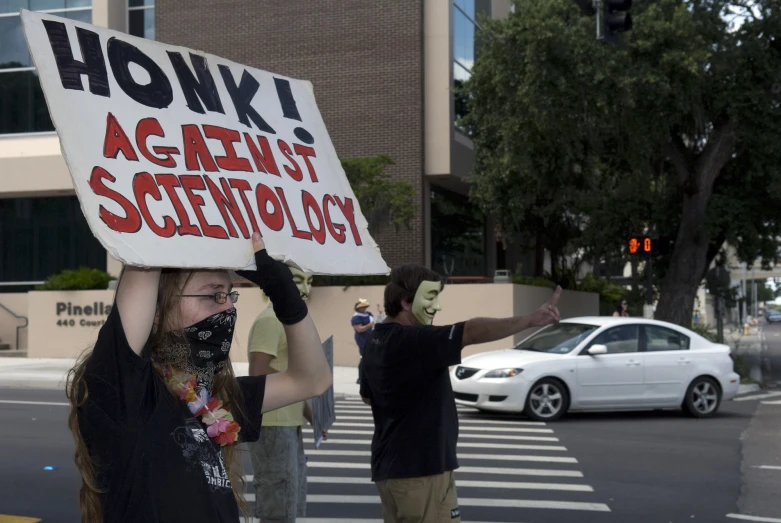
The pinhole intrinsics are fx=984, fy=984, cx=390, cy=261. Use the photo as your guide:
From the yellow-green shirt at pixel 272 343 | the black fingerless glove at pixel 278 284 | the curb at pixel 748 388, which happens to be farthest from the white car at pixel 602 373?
the black fingerless glove at pixel 278 284

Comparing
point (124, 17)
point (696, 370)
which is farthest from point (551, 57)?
point (124, 17)

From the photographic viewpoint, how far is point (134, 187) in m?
2.71

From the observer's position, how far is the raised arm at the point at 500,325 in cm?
428

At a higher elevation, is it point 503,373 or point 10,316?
point 10,316

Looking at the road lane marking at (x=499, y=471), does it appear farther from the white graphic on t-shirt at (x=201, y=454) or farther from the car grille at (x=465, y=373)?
the white graphic on t-shirt at (x=201, y=454)

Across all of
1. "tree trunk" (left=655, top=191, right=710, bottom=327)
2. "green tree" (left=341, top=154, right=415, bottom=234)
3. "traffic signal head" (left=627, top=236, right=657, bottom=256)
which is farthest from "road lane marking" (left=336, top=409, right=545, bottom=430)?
"tree trunk" (left=655, top=191, right=710, bottom=327)

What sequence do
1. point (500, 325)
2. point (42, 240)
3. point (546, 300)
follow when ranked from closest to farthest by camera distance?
point (500, 325) → point (546, 300) → point (42, 240)

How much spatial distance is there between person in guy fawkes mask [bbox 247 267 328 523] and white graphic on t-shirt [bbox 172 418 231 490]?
2979 millimetres

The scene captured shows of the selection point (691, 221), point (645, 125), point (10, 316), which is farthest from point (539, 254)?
point (10, 316)

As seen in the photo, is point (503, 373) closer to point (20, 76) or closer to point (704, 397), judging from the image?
point (704, 397)

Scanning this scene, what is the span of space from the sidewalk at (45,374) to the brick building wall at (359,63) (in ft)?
19.4

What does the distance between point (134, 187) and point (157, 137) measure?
226 millimetres

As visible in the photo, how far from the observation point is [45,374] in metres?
22.2

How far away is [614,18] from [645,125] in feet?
34.1
